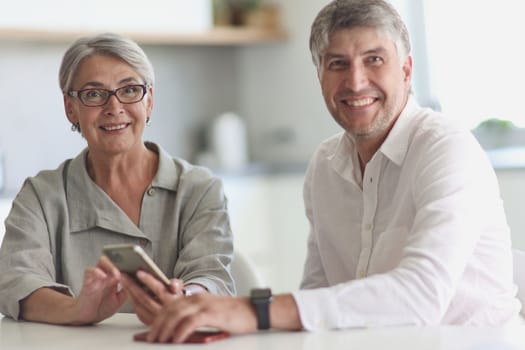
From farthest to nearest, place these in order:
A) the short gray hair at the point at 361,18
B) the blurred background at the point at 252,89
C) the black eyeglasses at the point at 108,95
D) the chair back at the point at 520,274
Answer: the blurred background at the point at 252,89, the black eyeglasses at the point at 108,95, the chair back at the point at 520,274, the short gray hair at the point at 361,18

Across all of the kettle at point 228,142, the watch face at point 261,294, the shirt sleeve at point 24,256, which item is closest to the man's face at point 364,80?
the watch face at point 261,294

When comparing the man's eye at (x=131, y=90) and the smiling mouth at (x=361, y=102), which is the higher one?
the man's eye at (x=131, y=90)

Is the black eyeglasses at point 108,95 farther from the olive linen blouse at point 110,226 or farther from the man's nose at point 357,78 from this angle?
the man's nose at point 357,78

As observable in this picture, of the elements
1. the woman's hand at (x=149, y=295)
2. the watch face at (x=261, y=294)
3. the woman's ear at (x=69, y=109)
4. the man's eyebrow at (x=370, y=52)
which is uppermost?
the man's eyebrow at (x=370, y=52)

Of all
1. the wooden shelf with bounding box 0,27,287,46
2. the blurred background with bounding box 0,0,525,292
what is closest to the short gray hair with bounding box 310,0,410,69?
the blurred background with bounding box 0,0,525,292

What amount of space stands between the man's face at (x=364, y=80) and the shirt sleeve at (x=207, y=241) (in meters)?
0.34

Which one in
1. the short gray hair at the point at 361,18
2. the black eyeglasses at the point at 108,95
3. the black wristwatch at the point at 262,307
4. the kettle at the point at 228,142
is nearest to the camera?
the black wristwatch at the point at 262,307

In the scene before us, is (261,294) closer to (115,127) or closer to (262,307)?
(262,307)

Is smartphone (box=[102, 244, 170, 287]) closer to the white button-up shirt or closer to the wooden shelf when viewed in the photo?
the white button-up shirt

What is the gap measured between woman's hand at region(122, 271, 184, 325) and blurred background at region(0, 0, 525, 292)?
2.02 metres

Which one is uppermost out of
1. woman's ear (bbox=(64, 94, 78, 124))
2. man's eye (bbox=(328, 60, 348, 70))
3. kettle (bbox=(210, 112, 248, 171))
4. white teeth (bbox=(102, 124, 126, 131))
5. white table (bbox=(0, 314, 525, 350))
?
man's eye (bbox=(328, 60, 348, 70))

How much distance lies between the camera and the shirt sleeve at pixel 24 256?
183 cm

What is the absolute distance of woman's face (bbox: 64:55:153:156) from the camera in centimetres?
201

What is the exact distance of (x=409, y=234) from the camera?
1691 millimetres
